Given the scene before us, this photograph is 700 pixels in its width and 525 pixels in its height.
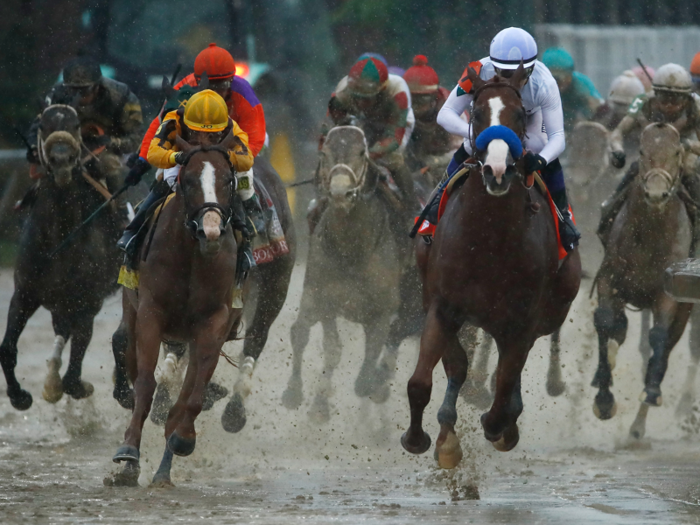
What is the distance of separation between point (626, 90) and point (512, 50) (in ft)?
28.7

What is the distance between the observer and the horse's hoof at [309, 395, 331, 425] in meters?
10.0

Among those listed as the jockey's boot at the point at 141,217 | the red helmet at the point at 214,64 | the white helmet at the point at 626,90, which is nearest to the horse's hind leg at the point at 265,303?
the red helmet at the point at 214,64

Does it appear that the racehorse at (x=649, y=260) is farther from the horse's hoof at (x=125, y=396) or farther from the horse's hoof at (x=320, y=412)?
the horse's hoof at (x=125, y=396)

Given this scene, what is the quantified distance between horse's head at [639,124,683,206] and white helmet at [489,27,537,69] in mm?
2740

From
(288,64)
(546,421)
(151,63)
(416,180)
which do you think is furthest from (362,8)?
(546,421)

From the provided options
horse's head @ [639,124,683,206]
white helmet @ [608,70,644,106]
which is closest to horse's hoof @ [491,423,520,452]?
horse's head @ [639,124,683,206]

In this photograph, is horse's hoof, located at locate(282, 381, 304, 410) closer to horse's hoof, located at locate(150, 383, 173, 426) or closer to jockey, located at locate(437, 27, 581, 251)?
horse's hoof, located at locate(150, 383, 173, 426)

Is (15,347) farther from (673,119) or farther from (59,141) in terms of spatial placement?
(673,119)

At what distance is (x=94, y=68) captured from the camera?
408 inches

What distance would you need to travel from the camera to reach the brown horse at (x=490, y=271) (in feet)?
23.0

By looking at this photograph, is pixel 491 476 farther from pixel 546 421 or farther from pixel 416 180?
pixel 416 180

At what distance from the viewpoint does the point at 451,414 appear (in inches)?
297

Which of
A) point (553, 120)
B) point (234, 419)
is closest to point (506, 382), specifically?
point (553, 120)

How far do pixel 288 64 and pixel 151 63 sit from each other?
98.1 inches
